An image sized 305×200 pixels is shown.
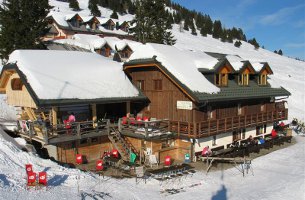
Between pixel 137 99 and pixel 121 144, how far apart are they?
3.48 meters

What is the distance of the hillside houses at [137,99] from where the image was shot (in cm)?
1966

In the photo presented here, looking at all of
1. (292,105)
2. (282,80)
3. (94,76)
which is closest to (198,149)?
(94,76)

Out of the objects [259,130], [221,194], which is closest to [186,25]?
[259,130]

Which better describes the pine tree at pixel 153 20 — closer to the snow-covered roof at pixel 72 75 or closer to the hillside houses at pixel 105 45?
the hillside houses at pixel 105 45

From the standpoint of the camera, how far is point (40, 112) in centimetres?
2130

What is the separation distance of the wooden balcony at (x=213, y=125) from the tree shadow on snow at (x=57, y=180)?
28.3 feet

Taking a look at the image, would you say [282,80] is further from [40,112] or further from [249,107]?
[40,112]

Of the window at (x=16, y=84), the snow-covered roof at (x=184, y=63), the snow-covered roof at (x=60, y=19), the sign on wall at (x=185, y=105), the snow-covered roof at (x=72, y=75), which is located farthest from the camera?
the snow-covered roof at (x=60, y=19)

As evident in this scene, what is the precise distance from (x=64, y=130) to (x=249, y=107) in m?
15.5

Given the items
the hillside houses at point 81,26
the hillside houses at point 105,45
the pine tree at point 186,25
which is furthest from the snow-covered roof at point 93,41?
the pine tree at point 186,25

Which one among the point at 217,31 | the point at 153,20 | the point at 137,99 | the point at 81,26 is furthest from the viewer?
the point at 217,31

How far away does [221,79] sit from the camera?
24.1 metres

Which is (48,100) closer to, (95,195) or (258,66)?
(95,195)

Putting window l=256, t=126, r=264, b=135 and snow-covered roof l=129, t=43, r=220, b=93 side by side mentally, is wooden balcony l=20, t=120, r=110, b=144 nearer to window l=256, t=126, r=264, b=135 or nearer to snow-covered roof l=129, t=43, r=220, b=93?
snow-covered roof l=129, t=43, r=220, b=93
